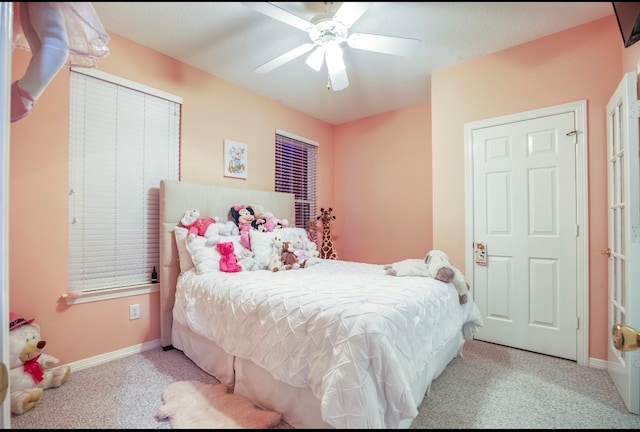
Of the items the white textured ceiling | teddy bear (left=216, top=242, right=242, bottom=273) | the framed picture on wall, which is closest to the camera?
the white textured ceiling

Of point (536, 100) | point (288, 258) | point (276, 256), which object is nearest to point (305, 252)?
point (288, 258)

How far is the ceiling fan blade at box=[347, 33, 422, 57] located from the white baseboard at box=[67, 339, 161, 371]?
9.39 feet

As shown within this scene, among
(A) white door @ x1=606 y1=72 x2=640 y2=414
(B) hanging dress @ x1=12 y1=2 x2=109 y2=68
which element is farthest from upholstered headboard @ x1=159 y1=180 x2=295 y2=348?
(A) white door @ x1=606 y1=72 x2=640 y2=414

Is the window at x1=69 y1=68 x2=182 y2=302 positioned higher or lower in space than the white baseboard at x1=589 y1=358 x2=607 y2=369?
higher

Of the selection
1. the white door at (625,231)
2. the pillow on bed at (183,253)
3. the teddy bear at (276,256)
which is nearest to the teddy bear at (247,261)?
the teddy bear at (276,256)

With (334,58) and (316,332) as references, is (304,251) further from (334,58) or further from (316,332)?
(334,58)

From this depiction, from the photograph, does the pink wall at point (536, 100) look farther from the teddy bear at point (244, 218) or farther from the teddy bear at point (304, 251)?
the teddy bear at point (244, 218)

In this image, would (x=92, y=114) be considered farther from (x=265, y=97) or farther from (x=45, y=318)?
(x=265, y=97)

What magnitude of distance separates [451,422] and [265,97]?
11.7 feet

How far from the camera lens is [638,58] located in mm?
1632

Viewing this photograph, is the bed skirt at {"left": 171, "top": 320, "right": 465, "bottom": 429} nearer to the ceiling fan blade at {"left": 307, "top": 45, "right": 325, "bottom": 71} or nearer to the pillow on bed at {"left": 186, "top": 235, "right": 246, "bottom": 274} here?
the pillow on bed at {"left": 186, "top": 235, "right": 246, "bottom": 274}

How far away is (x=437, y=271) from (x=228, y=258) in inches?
64.2

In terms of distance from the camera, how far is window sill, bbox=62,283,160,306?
6.83 ft

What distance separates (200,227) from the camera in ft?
8.22
